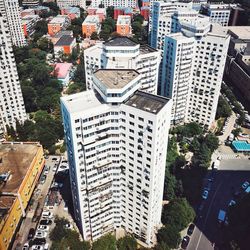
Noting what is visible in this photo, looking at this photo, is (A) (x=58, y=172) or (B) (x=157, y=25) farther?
(B) (x=157, y=25)

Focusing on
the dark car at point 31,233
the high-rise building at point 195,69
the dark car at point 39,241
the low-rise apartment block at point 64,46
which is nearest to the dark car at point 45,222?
the dark car at point 31,233

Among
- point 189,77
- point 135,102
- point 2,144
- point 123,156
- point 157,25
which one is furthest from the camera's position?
point 157,25

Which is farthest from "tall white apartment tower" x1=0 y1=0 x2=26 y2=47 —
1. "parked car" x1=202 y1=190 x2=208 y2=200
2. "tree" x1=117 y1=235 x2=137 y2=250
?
"tree" x1=117 y1=235 x2=137 y2=250

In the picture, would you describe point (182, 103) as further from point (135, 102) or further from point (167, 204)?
point (135, 102)

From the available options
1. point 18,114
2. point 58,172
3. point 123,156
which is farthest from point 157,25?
point 123,156

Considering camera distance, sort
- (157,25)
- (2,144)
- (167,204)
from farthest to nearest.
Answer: (157,25) < (2,144) < (167,204)

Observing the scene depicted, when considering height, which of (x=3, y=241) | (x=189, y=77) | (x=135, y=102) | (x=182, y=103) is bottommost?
(x=3, y=241)
